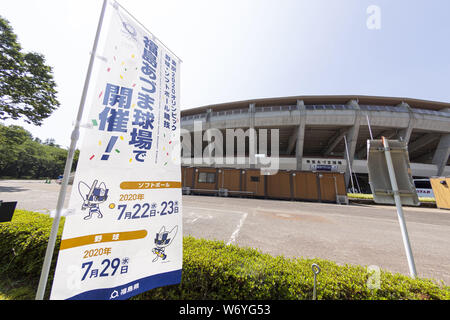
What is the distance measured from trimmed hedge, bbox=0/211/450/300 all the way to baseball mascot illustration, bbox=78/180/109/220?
1.53 m

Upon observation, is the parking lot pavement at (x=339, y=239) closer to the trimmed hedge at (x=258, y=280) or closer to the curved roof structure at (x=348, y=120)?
the trimmed hedge at (x=258, y=280)

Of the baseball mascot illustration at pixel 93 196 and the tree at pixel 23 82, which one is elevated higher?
the tree at pixel 23 82

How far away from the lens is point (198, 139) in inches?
1025

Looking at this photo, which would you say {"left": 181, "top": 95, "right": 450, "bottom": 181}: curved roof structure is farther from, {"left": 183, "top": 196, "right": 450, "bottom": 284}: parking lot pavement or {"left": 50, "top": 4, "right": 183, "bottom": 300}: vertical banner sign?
{"left": 50, "top": 4, "right": 183, "bottom": 300}: vertical banner sign

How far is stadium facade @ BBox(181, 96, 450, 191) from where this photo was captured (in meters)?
20.0

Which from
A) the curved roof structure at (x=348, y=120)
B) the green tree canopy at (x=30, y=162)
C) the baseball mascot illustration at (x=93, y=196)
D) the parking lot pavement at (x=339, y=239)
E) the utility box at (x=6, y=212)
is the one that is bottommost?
the parking lot pavement at (x=339, y=239)

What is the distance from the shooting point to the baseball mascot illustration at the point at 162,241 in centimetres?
191

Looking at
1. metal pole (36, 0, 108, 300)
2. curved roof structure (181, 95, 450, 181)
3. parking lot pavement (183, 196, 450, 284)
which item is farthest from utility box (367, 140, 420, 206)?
curved roof structure (181, 95, 450, 181)

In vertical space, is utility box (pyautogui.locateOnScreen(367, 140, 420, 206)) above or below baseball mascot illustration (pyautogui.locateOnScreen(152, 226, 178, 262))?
above

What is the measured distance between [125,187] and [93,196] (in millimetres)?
303

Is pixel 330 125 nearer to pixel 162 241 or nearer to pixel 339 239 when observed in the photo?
pixel 339 239

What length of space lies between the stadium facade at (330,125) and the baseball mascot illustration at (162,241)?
749 inches

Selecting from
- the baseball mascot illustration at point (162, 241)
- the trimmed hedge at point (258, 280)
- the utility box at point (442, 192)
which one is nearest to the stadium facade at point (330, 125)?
the utility box at point (442, 192)
